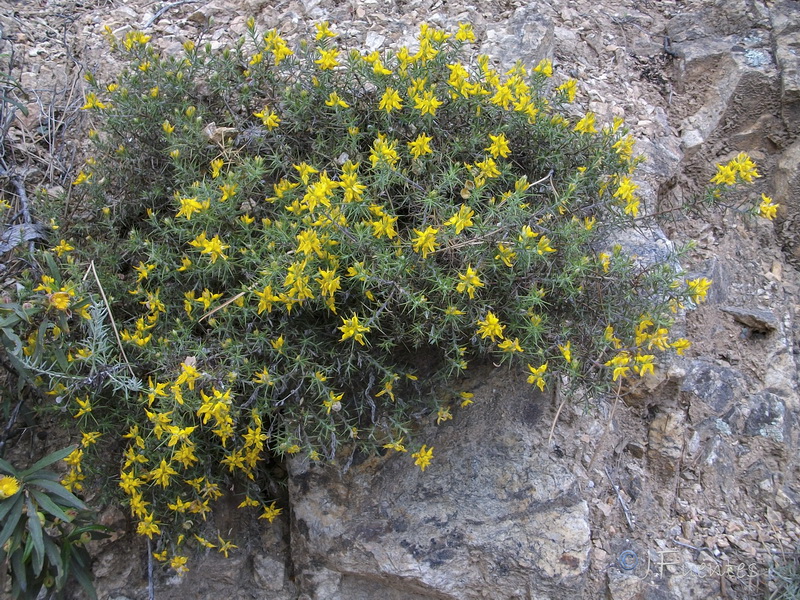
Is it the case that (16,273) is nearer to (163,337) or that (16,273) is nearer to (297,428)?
(163,337)

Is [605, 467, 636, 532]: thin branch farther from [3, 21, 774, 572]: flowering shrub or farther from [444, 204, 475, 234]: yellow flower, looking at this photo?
[444, 204, 475, 234]: yellow flower

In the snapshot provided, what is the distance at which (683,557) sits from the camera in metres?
2.62

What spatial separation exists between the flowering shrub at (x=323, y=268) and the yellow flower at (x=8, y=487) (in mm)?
218

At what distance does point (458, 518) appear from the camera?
2.51 meters

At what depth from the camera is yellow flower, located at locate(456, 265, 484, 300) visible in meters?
2.06

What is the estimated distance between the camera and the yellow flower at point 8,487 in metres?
2.07

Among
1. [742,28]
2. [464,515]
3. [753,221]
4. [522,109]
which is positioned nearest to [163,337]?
[464,515]

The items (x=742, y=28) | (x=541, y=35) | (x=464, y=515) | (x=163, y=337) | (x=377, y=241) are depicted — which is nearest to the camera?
(x=377, y=241)

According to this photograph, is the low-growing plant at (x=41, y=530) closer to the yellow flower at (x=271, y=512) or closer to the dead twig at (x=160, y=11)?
the yellow flower at (x=271, y=512)

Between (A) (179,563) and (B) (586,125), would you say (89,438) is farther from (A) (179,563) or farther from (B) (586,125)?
(B) (586,125)

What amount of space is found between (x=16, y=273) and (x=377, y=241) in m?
1.60

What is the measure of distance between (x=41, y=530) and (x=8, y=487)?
177mm

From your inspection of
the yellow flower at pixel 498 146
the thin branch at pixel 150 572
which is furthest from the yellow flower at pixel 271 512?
the yellow flower at pixel 498 146

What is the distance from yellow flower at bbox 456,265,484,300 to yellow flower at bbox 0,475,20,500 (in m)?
1.59
